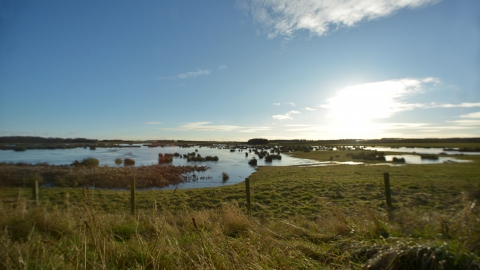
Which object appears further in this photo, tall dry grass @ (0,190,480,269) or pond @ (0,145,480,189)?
pond @ (0,145,480,189)

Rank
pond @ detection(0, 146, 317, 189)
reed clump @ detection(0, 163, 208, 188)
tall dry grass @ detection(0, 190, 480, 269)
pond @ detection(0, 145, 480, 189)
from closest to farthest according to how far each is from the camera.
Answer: tall dry grass @ detection(0, 190, 480, 269), reed clump @ detection(0, 163, 208, 188), pond @ detection(0, 146, 317, 189), pond @ detection(0, 145, 480, 189)

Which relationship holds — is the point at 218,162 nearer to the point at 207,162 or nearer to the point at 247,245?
the point at 207,162

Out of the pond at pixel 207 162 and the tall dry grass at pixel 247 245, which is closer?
the tall dry grass at pixel 247 245

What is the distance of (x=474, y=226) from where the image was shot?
393cm

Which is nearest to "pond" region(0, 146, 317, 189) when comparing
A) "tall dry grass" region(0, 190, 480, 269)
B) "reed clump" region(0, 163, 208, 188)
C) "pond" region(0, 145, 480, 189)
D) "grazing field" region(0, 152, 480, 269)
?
"pond" region(0, 145, 480, 189)

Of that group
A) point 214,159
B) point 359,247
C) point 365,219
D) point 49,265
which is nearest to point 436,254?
point 359,247

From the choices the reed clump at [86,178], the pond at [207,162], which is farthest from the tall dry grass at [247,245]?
the reed clump at [86,178]

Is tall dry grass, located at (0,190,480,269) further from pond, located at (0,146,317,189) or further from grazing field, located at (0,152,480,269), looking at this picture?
pond, located at (0,146,317,189)

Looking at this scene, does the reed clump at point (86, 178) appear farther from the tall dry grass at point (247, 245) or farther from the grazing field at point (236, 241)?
the tall dry grass at point (247, 245)

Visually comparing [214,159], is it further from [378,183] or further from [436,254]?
[436,254]

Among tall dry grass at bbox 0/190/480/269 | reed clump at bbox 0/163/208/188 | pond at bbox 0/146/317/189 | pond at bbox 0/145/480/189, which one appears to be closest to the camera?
tall dry grass at bbox 0/190/480/269

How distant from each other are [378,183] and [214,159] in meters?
34.5

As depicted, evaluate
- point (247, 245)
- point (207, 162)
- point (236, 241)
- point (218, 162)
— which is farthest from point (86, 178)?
point (247, 245)

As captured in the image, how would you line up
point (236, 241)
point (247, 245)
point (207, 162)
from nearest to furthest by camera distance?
point (247, 245) → point (236, 241) → point (207, 162)
